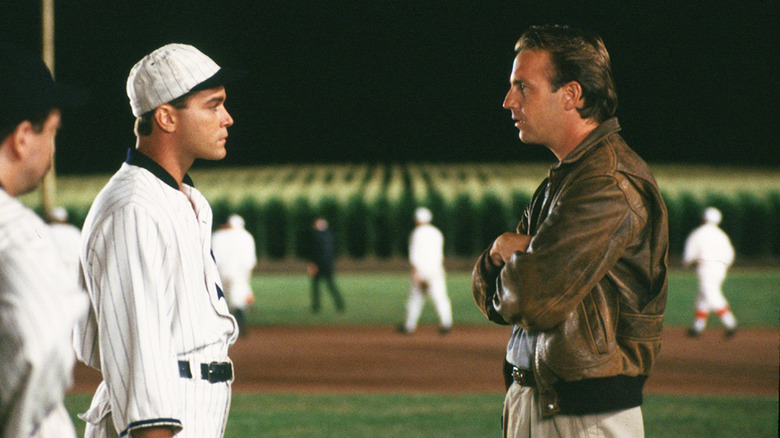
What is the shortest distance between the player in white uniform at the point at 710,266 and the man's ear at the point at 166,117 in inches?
526

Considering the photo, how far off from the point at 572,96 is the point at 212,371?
1.46 meters

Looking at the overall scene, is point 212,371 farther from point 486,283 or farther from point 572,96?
point 572,96

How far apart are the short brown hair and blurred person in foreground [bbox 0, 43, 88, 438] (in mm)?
885

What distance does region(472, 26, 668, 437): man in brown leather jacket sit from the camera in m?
2.55

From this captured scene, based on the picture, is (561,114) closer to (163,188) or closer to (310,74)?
(163,188)

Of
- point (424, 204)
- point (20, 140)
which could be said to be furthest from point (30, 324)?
point (424, 204)

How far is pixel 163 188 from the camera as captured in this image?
8.94ft

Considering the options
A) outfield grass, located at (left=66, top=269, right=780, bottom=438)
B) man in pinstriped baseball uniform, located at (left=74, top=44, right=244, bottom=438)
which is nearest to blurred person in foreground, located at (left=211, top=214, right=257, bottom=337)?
outfield grass, located at (left=66, top=269, right=780, bottom=438)

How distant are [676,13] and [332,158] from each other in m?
24.4

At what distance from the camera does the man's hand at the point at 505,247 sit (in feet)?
8.96

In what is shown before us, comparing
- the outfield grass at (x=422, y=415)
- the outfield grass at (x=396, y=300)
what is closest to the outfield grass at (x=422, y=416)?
→ the outfield grass at (x=422, y=415)

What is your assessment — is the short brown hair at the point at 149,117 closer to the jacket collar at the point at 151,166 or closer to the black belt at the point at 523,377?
the jacket collar at the point at 151,166

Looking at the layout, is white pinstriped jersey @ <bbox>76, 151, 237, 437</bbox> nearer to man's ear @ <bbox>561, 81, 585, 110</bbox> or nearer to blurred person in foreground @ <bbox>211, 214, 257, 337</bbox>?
man's ear @ <bbox>561, 81, 585, 110</bbox>

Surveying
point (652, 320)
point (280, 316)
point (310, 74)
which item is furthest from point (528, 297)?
point (310, 74)
